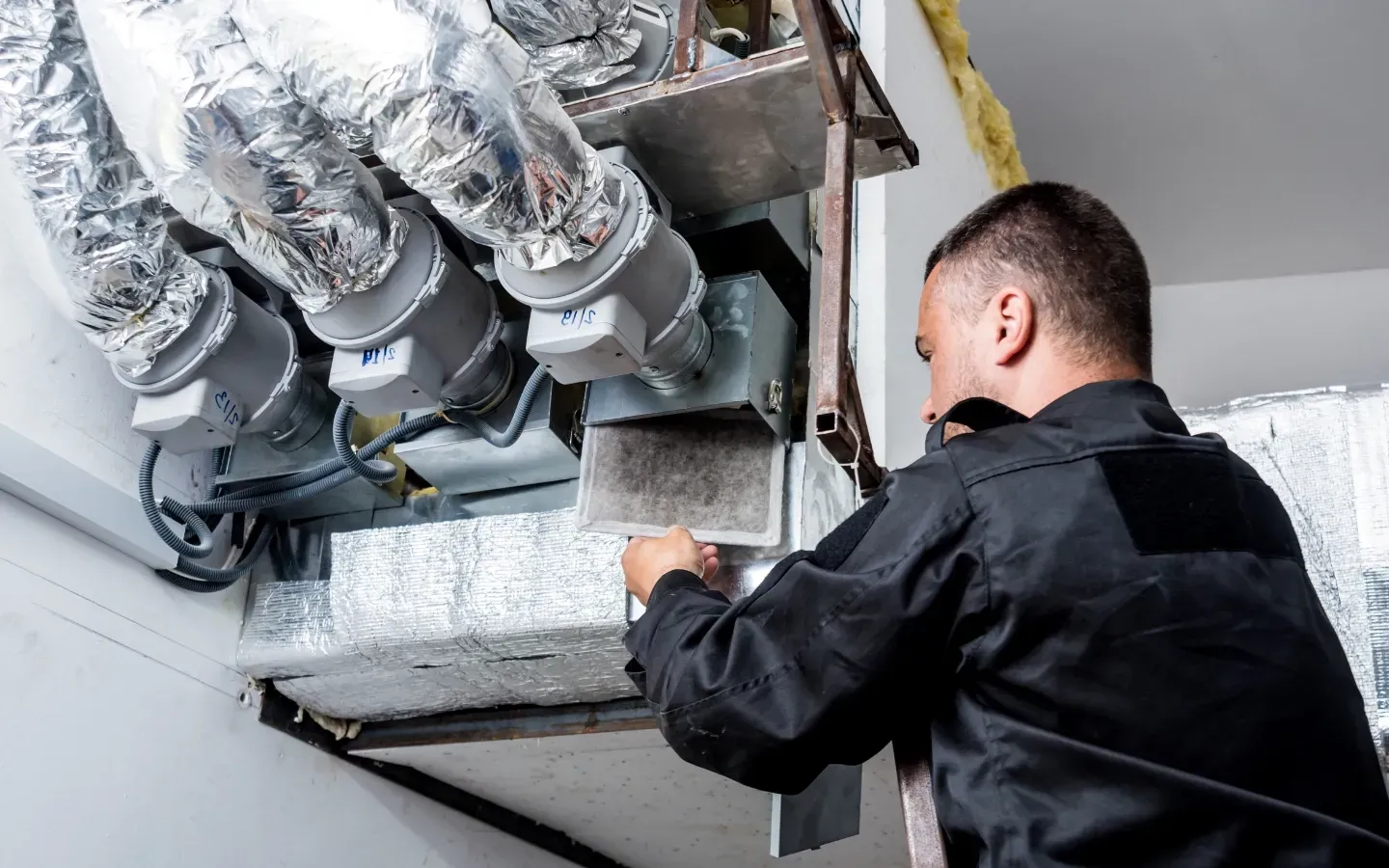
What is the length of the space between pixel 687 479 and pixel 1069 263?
21.9 inches

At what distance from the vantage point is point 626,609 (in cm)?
140

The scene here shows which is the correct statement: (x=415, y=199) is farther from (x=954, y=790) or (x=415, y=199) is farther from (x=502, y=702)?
(x=954, y=790)

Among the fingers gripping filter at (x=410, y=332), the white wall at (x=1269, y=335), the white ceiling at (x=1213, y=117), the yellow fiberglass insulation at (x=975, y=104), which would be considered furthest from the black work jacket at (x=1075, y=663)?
the white wall at (x=1269, y=335)

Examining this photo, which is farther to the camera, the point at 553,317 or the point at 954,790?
the point at 553,317

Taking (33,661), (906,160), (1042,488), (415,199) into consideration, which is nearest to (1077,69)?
(906,160)

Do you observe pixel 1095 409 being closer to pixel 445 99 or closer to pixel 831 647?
pixel 831 647

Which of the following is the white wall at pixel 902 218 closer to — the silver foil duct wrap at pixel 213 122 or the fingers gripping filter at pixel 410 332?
the fingers gripping filter at pixel 410 332

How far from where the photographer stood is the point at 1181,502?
749 millimetres

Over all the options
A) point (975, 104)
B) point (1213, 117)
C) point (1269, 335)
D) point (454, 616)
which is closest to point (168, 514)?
point (454, 616)

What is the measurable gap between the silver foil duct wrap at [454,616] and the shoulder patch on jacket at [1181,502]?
2.52 feet

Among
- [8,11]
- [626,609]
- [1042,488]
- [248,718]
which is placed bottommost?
[248,718]

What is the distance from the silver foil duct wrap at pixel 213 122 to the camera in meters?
1.03

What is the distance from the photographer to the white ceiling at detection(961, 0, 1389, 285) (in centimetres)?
235

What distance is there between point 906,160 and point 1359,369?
2.10m
